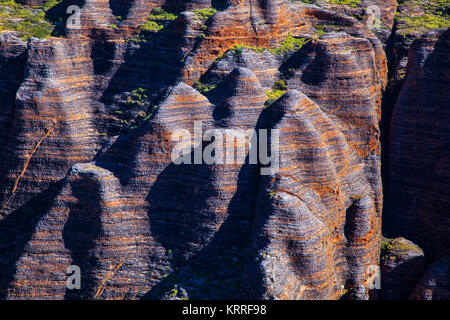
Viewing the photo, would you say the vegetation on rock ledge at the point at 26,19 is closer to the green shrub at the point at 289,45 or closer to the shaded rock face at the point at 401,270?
the green shrub at the point at 289,45

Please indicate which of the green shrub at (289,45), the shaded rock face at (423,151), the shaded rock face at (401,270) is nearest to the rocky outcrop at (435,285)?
the shaded rock face at (401,270)

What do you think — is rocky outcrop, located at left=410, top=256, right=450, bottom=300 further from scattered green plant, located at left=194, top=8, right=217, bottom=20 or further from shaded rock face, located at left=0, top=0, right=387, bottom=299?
scattered green plant, located at left=194, top=8, right=217, bottom=20

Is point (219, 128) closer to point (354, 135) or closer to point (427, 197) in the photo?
point (354, 135)

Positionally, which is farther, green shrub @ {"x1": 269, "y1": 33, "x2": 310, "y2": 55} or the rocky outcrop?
green shrub @ {"x1": 269, "y1": 33, "x2": 310, "y2": 55}

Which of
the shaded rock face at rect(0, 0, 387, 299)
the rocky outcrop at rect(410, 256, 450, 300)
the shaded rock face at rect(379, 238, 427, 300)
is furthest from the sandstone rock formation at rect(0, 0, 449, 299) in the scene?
the rocky outcrop at rect(410, 256, 450, 300)

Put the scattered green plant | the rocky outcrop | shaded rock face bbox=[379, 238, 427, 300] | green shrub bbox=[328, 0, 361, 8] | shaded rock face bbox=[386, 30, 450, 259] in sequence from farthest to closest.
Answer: green shrub bbox=[328, 0, 361, 8] → the scattered green plant → shaded rock face bbox=[386, 30, 450, 259] → shaded rock face bbox=[379, 238, 427, 300] → the rocky outcrop

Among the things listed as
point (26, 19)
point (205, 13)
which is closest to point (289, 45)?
point (205, 13)

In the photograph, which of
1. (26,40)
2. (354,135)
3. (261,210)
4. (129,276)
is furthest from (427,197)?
(26,40)
